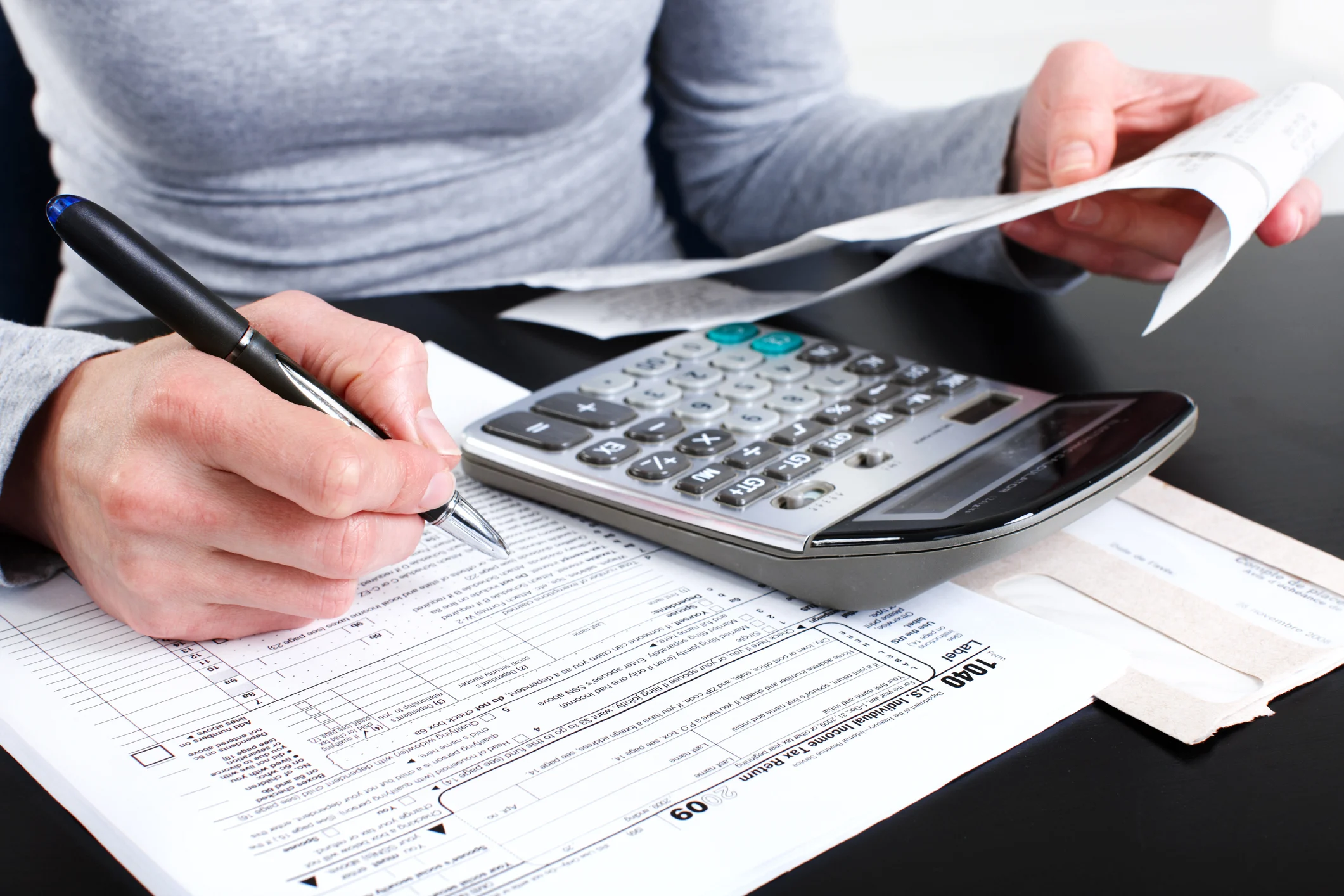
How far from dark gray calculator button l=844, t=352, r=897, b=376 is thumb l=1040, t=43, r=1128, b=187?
147 millimetres

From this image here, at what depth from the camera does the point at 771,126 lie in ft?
2.86

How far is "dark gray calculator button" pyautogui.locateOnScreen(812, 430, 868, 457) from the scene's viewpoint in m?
0.42

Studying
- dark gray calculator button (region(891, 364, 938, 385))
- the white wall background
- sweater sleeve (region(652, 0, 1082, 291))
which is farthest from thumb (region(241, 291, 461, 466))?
the white wall background

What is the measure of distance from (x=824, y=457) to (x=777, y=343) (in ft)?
0.41

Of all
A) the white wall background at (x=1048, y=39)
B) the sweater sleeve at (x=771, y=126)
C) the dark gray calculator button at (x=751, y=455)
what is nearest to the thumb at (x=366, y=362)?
the dark gray calculator button at (x=751, y=455)

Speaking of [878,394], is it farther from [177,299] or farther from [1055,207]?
[177,299]

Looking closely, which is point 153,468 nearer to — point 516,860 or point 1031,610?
point 516,860

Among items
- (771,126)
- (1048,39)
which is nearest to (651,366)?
(771,126)

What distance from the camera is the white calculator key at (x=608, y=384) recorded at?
49 centimetres

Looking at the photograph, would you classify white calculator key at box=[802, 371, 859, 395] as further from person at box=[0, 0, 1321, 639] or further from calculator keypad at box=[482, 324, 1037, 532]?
person at box=[0, 0, 1321, 639]

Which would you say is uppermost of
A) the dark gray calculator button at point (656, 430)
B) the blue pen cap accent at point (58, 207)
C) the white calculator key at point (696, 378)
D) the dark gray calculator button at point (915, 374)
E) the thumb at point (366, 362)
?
the blue pen cap accent at point (58, 207)

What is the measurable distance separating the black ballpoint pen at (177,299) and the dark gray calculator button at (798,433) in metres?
0.15

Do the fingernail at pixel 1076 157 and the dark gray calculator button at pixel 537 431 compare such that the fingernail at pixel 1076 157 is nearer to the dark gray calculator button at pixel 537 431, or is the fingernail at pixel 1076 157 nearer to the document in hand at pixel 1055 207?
the document in hand at pixel 1055 207

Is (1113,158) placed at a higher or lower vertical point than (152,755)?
higher
